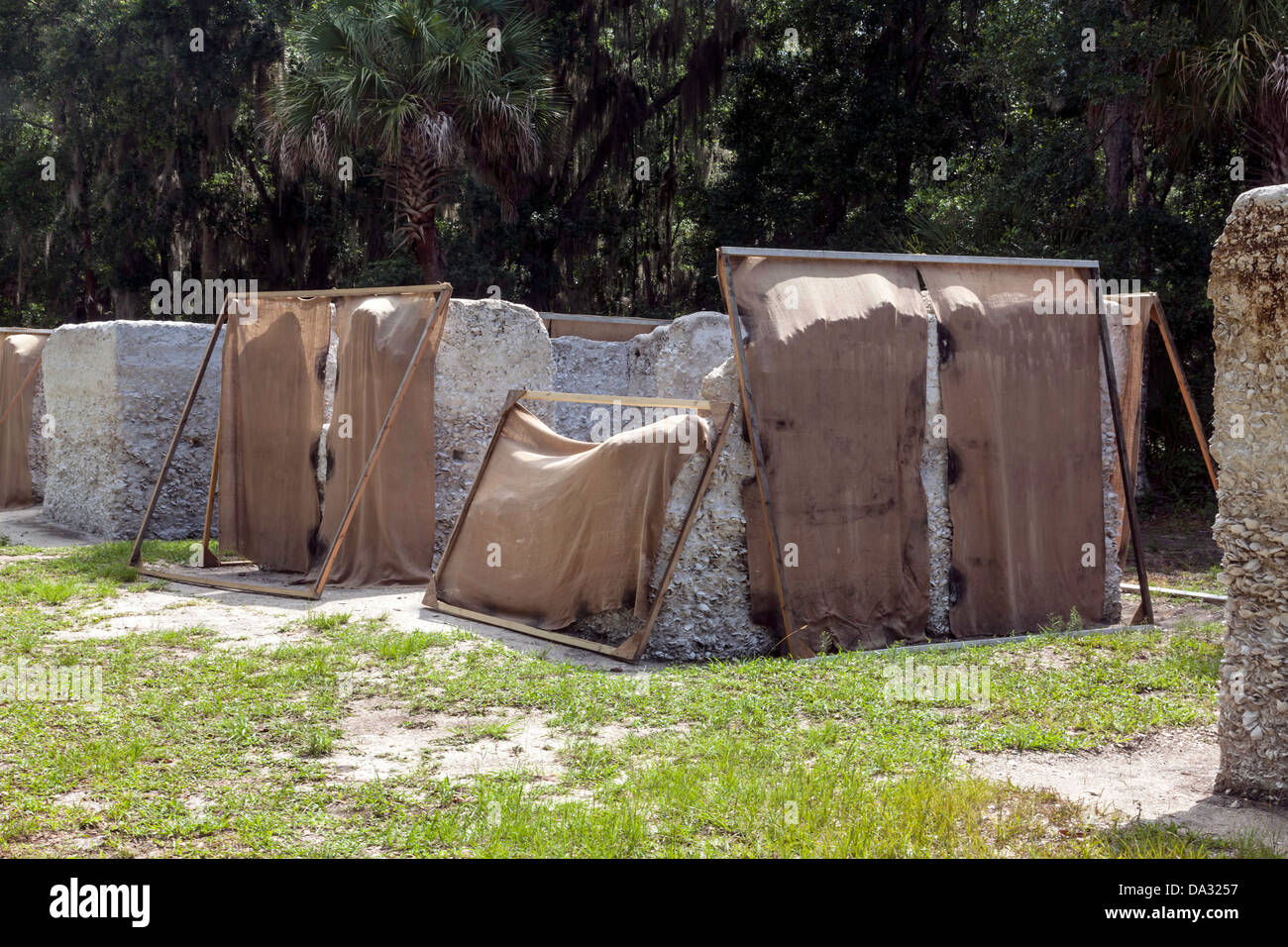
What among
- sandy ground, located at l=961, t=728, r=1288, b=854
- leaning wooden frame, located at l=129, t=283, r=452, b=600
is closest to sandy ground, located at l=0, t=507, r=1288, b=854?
sandy ground, located at l=961, t=728, r=1288, b=854

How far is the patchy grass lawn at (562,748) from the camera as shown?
3.95 meters

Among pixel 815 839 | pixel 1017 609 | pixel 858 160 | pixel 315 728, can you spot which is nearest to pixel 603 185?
pixel 858 160

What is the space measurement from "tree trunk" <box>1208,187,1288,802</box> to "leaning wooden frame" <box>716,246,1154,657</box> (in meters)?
2.95

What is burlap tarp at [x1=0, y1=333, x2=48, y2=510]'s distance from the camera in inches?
636

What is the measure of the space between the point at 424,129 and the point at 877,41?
7.87 metres

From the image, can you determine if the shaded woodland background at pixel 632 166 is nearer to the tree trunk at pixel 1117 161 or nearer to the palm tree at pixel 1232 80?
the tree trunk at pixel 1117 161

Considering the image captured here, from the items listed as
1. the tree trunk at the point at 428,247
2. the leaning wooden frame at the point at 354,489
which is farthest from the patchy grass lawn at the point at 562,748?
the tree trunk at the point at 428,247

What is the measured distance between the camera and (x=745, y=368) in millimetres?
7148

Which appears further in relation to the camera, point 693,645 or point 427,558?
point 427,558

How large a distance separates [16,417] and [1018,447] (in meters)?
14.3

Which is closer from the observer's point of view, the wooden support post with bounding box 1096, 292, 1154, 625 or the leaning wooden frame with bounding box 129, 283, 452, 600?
the wooden support post with bounding box 1096, 292, 1154, 625

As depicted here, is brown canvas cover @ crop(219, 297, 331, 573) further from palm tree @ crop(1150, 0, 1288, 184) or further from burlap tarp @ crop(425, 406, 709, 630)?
palm tree @ crop(1150, 0, 1288, 184)

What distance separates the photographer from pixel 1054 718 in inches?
216
